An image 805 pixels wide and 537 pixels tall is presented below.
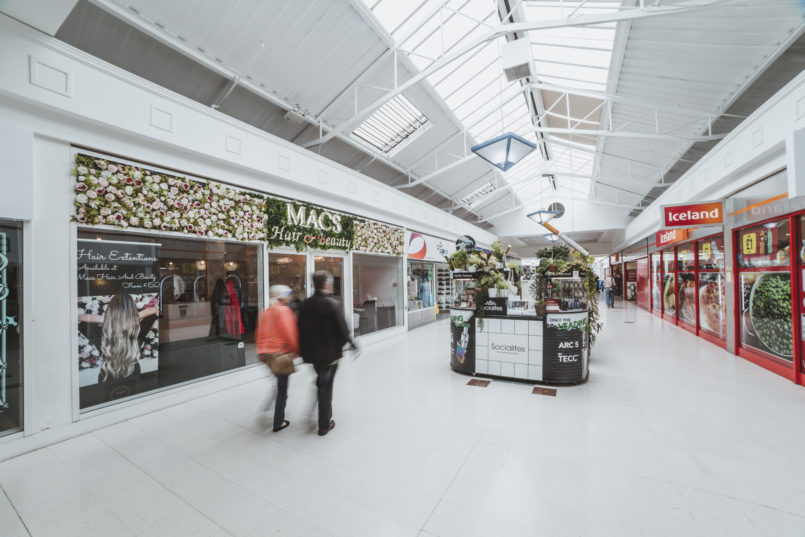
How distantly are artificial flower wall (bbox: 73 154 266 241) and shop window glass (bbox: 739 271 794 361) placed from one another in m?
8.03

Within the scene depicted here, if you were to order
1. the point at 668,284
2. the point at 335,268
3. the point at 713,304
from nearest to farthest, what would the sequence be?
the point at 335,268, the point at 713,304, the point at 668,284

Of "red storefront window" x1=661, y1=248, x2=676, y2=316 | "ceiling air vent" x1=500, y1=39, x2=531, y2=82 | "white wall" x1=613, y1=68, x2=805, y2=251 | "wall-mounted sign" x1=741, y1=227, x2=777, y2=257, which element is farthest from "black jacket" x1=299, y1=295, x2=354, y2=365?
"red storefront window" x1=661, y1=248, x2=676, y2=316

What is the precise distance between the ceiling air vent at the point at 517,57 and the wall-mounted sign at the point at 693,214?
3.95 metres

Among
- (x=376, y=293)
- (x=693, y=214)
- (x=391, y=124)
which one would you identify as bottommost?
(x=376, y=293)

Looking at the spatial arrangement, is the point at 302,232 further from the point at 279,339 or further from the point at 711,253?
the point at 711,253

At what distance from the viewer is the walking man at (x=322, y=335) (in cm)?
318

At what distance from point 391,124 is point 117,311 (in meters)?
6.51

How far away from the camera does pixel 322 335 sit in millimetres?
3182

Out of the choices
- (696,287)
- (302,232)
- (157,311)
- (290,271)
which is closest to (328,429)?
(157,311)

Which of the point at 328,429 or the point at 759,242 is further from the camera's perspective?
the point at 759,242

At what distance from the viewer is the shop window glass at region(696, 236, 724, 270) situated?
6.83 meters

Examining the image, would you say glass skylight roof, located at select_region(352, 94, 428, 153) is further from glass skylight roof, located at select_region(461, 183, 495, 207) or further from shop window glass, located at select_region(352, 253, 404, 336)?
glass skylight roof, located at select_region(461, 183, 495, 207)

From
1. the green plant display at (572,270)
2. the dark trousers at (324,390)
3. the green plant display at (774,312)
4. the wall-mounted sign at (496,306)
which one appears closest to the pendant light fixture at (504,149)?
the green plant display at (572,270)

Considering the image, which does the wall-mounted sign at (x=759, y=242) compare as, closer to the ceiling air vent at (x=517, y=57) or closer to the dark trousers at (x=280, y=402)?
the ceiling air vent at (x=517, y=57)
